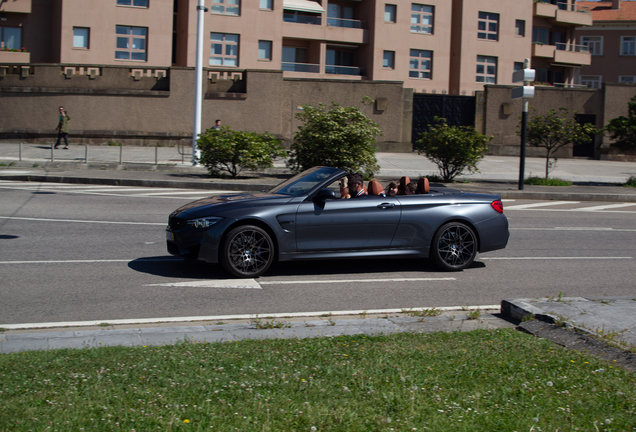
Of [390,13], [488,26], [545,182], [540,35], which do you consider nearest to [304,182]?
[545,182]

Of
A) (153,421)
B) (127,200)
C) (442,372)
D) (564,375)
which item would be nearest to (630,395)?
(564,375)

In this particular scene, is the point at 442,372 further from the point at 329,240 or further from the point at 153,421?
the point at 329,240

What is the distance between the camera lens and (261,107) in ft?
113

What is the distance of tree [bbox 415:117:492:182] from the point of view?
2166 cm

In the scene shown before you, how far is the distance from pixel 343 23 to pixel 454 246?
42337 millimetres

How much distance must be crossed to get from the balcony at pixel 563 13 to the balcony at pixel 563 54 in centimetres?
204

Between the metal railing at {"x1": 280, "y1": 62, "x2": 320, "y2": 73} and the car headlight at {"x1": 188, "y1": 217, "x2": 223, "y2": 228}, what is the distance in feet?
135

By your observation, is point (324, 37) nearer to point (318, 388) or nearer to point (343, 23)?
point (343, 23)

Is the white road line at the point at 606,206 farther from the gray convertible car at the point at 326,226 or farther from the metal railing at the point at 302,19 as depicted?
the metal railing at the point at 302,19

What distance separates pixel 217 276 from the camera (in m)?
8.26

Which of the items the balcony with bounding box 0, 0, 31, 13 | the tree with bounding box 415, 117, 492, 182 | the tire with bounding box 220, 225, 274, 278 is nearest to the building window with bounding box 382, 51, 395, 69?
the balcony with bounding box 0, 0, 31, 13

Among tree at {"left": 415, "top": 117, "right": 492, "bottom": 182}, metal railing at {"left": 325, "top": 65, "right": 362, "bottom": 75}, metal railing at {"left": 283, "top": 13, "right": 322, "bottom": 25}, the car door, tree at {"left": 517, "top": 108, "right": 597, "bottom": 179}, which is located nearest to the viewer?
the car door

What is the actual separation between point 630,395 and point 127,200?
43.5 ft

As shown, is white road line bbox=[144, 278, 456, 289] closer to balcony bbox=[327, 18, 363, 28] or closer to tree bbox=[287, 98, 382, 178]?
tree bbox=[287, 98, 382, 178]
